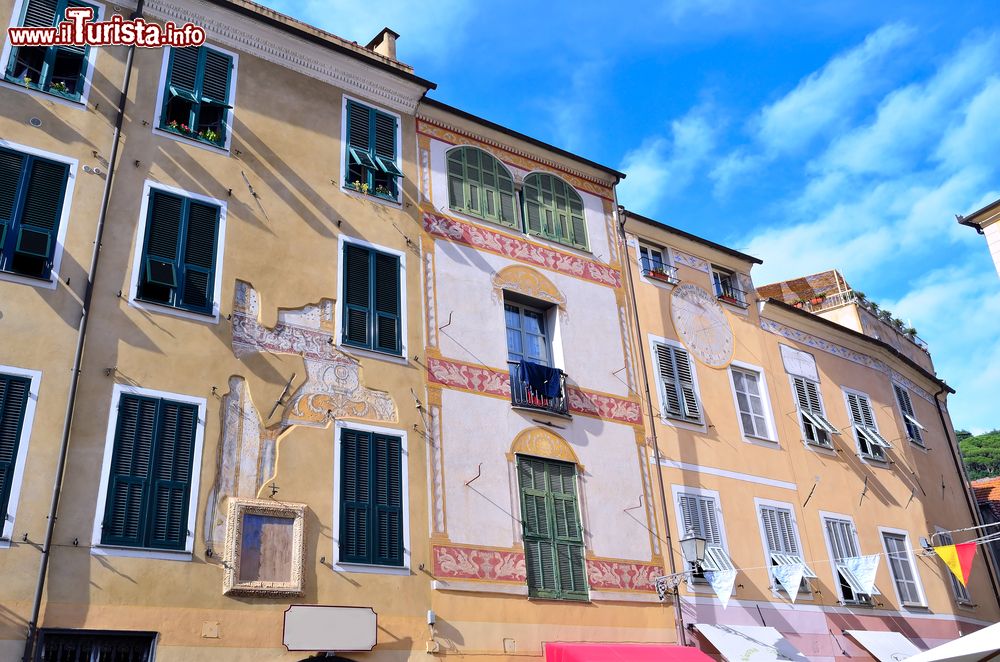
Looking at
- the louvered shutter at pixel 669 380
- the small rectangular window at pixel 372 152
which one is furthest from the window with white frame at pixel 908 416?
the small rectangular window at pixel 372 152

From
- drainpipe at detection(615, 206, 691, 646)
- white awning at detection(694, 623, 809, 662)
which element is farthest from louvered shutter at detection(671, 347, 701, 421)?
white awning at detection(694, 623, 809, 662)

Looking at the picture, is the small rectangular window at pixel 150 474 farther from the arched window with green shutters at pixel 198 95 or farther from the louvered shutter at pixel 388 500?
the arched window with green shutters at pixel 198 95

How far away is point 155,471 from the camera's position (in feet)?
39.7

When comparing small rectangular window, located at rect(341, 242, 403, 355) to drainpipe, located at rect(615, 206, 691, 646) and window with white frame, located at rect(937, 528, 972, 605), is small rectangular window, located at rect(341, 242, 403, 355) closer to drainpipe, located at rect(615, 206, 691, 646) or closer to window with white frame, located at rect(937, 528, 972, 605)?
drainpipe, located at rect(615, 206, 691, 646)

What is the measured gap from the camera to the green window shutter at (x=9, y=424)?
11070 millimetres

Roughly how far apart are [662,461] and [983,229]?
11049 mm

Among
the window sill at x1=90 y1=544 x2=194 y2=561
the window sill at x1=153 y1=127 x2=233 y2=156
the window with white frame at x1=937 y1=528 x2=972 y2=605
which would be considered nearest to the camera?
the window sill at x1=90 y1=544 x2=194 y2=561

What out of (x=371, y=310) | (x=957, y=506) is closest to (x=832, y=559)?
(x=957, y=506)

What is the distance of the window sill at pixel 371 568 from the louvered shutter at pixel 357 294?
3391mm

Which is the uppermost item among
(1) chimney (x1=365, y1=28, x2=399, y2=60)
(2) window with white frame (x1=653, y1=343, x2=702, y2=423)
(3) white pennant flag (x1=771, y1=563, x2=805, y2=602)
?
(1) chimney (x1=365, y1=28, x2=399, y2=60)

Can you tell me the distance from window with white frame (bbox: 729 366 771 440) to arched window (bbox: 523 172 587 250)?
4.79 metres

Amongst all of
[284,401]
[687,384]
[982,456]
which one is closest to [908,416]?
[687,384]

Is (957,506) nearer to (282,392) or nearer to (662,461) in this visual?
(662,461)

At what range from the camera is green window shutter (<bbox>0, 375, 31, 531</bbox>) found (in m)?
11.1
